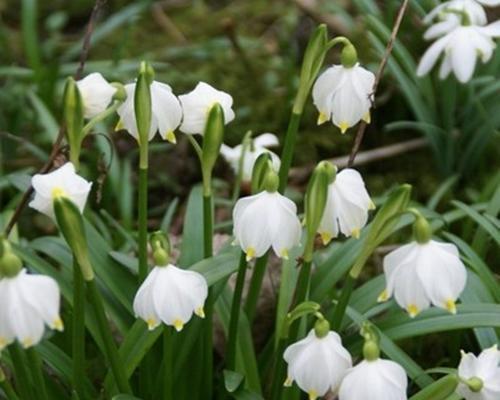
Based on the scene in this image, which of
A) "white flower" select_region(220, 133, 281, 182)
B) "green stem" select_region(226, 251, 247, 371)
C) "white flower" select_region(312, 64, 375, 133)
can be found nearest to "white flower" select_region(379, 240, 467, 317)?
"white flower" select_region(312, 64, 375, 133)

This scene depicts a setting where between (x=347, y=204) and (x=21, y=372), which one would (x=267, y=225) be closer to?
(x=347, y=204)

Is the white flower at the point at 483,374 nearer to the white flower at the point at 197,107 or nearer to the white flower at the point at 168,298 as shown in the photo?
the white flower at the point at 168,298

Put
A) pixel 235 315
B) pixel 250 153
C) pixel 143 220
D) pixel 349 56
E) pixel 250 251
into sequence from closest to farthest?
pixel 250 251 < pixel 349 56 < pixel 143 220 < pixel 235 315 < pixel 250 153

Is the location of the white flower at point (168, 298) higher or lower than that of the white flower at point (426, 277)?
lower

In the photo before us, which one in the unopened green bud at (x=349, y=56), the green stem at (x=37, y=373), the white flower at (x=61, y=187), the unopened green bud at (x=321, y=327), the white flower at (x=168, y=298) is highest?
the unopened green bud at (x=349, y=56)

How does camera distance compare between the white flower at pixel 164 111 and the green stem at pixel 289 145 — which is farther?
the green stem at pixel 289 145

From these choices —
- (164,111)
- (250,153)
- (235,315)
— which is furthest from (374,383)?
(250,153)

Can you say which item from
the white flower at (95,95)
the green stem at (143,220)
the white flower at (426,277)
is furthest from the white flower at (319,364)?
the white flower at (95,95)
